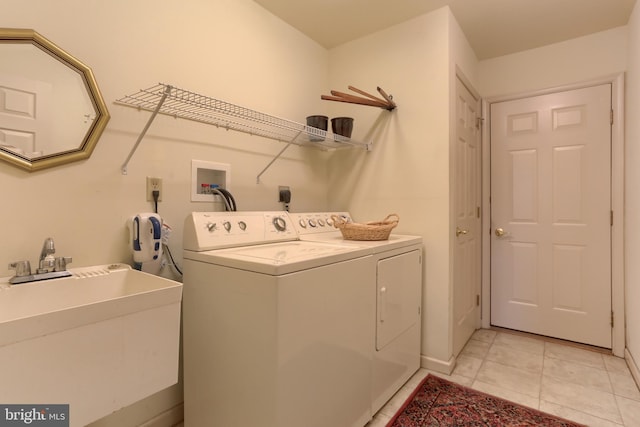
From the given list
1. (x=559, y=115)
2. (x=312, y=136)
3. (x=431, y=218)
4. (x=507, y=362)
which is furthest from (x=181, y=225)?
(x=559, y=115)

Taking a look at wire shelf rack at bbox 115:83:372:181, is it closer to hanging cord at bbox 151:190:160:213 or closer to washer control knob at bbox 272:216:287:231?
hanging cord at bbox 151:190:160:213

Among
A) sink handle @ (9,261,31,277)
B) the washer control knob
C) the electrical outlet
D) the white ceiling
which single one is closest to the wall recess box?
the electrical outlet

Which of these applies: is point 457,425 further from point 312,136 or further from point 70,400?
point 312,136

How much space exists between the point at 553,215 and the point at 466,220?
2.58 ft

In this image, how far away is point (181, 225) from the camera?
1.63m

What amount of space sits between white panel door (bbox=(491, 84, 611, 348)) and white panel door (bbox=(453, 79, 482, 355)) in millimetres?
203

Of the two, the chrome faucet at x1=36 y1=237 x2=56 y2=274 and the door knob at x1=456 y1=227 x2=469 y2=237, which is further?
the door knob at x1=456 y1=227 x2=469 y2=237

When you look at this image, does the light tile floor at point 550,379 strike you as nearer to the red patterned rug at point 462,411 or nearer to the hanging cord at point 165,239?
the red patterned rug at point 462,411

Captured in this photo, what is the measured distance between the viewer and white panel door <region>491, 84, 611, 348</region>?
240cm

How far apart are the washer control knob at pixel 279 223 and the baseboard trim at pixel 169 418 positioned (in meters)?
1.01

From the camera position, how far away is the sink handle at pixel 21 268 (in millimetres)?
1094

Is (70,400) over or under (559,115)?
under

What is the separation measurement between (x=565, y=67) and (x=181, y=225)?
9.94ft

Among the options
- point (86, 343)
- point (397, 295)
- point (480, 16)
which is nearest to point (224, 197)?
point (86, 343)
